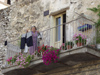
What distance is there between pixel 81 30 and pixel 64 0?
1834mm

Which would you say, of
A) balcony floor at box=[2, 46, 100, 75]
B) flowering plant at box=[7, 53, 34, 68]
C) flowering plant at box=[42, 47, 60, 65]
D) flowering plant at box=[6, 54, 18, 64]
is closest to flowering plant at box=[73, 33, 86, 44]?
balcony floor at box=[2, 46, 100, 75]

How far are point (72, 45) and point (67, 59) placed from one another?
0.51 meters

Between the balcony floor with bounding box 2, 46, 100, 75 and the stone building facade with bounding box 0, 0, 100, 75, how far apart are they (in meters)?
0.41

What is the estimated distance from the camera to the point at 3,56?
13289 mm

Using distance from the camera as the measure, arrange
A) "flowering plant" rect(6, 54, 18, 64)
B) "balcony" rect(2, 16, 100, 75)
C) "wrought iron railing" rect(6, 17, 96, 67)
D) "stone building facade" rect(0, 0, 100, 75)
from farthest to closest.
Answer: "flowering plant" rect(6, 54, 18, 64) < "stone building facade" rect(0, 0, 100, 75) < "wrought iron railing" rect(6, 17, 96, 67) < "balcony" rect(2, 16, 100, 75)

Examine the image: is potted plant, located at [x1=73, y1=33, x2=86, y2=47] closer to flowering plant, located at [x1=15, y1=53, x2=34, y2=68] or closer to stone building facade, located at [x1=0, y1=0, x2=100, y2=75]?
stone building facade, located at [x1=0, y1=0, x2=100, y2=75]

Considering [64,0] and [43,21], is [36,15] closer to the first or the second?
[43,21]

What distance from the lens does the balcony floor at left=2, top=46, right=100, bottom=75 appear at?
8773 millimetres

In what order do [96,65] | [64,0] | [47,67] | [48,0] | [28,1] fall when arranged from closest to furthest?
[96,65], [47,67], [64,0], [48,0], [28,1]

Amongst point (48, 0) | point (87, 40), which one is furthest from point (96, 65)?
point (48, 0)

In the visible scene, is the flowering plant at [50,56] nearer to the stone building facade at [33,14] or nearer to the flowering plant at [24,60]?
the flowering plant at [24,60]

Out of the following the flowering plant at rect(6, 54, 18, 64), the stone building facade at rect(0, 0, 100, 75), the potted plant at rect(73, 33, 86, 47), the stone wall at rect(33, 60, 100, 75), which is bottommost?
the stone wall at rect(33, 60, 100, 75)

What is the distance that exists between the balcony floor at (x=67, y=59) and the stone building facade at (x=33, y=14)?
0.41 metres

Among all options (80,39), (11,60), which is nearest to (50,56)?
(80,39)
